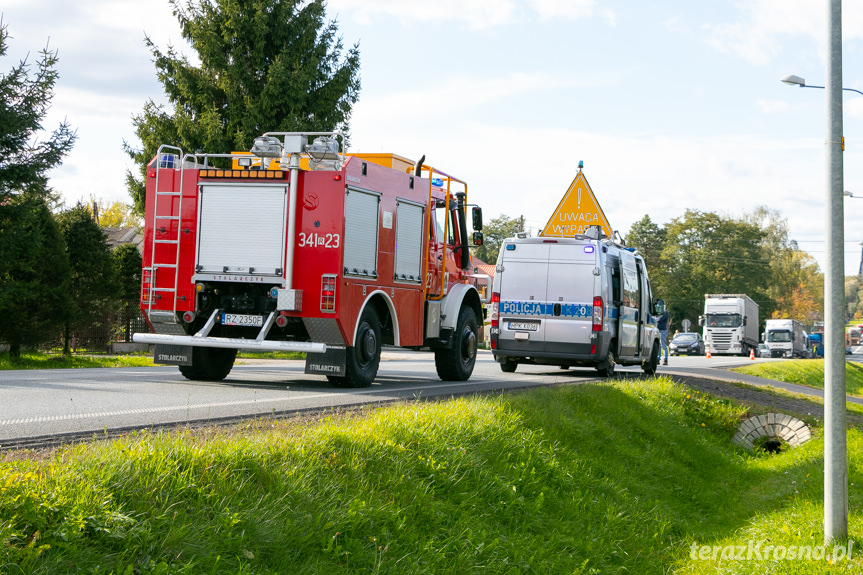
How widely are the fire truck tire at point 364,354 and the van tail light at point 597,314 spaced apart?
237 inches

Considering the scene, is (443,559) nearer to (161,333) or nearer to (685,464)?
(685,464)

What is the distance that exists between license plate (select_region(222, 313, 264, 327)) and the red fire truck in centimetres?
1

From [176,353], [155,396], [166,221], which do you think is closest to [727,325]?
[176,353]

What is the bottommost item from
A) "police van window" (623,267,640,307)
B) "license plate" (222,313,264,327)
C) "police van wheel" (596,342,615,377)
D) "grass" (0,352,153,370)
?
"grass" (0,352,153,370)

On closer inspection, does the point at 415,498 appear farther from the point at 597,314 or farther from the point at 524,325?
the point at 524,325

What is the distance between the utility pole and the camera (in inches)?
263

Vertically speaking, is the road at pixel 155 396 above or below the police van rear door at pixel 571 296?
below

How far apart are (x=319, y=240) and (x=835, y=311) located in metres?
6.58

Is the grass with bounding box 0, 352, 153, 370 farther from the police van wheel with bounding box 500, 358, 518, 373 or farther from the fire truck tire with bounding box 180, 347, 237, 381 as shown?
the police van wheel with bounding box 500, 358, 518, 373

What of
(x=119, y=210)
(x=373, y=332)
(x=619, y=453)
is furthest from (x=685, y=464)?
(x=119, y=210)

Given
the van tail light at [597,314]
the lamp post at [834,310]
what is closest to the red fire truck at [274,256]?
the van tail light at [597,314]

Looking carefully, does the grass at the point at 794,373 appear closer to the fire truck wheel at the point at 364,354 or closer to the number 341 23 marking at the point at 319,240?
the fire truck wheel at the point at 364,354

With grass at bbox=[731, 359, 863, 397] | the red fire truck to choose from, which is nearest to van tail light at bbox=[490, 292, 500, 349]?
the red fire truck

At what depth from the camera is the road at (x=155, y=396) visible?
7.43 m
